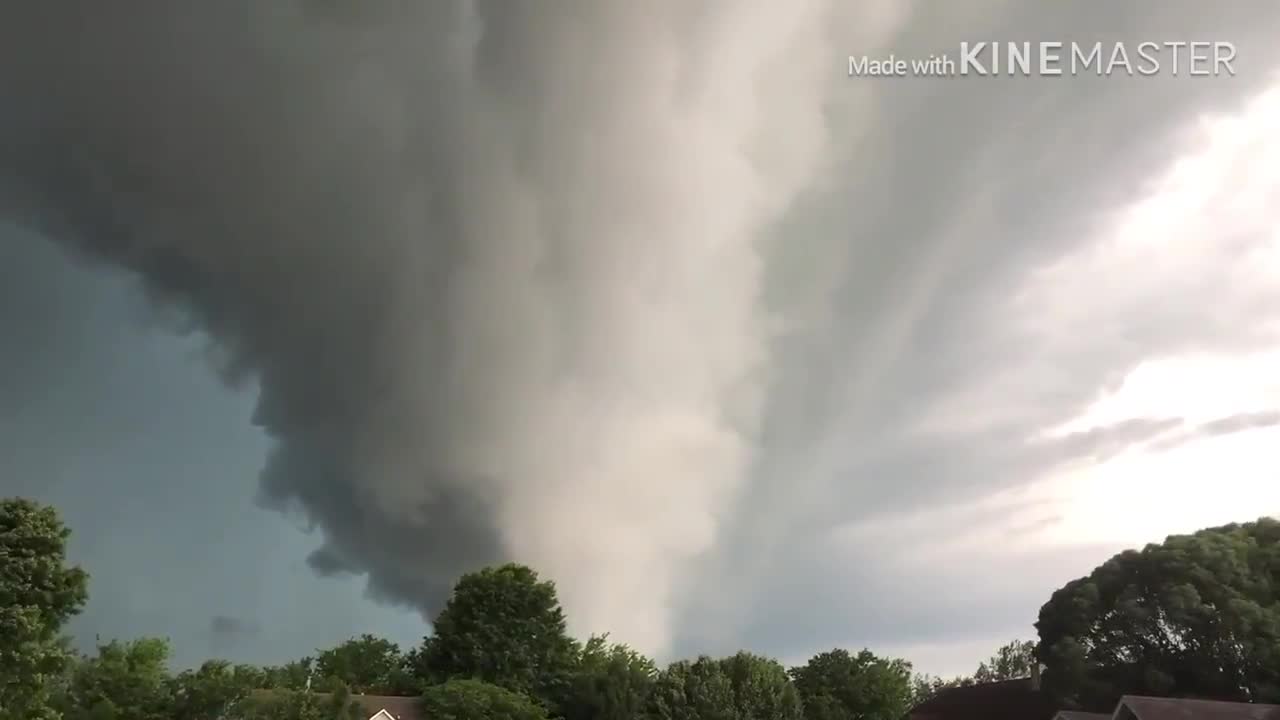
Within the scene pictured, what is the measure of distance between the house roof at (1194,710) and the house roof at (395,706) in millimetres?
34126

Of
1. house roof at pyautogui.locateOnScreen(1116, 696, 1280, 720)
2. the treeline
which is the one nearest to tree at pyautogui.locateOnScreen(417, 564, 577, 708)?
the treeline

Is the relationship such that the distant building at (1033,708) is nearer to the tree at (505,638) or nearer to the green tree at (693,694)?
the green tree at (693,694)

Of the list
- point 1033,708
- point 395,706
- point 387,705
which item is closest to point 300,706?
point 387,705

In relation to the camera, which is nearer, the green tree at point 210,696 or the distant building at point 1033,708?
the distant building at point 1033,708

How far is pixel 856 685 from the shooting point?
66.5 meters

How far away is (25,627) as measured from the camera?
113 feet

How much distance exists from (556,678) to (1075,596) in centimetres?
3155

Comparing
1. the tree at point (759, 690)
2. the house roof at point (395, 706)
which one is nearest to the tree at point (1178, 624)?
the tree at point (759, 690)

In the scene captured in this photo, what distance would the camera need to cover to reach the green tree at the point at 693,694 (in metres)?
52.6

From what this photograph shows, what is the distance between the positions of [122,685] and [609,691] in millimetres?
26939

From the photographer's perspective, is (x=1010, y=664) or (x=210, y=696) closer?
(x=210, y=696)

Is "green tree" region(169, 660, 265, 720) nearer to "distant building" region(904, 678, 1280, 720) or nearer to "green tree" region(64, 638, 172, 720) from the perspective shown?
"green tree" region(64, 638, 172, 720)

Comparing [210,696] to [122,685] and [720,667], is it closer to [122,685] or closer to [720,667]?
[122,685]

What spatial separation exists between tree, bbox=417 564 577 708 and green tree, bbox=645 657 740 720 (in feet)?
30.1
